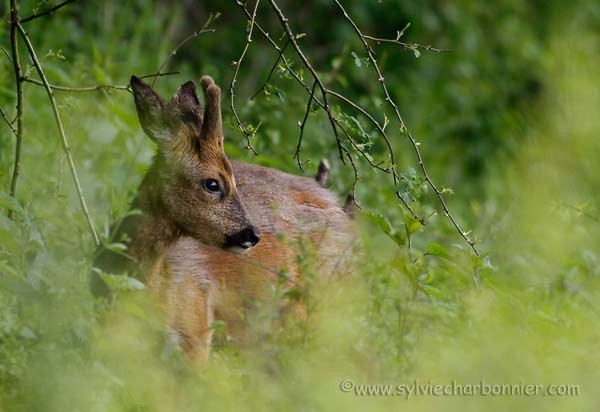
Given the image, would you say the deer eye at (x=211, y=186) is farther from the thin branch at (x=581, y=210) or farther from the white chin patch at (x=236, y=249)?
the thin branch at (x=581, y=210)

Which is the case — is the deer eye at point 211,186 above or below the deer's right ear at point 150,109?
below

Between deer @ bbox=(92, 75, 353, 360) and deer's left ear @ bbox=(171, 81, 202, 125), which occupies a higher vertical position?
deer's left ear @ bbox=(171, 81, 202, 125)

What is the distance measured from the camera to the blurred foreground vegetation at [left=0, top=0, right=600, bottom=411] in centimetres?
390

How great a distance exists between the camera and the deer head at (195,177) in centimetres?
532

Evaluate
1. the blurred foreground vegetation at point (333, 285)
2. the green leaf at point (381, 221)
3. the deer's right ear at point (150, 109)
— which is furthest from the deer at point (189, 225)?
the green leaf at point (381, 221)

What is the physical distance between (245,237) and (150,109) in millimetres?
672

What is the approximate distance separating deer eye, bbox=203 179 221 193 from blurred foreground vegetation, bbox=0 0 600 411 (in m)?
0.36

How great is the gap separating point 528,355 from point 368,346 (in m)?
0.89

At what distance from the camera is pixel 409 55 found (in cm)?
1080

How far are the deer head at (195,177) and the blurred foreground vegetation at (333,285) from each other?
0.80ft

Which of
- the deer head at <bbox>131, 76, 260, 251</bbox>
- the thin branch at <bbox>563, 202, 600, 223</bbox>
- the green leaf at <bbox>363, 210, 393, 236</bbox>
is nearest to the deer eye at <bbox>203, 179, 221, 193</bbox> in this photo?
the deer head at <bbox>131, 76, 260, 251</bbox>

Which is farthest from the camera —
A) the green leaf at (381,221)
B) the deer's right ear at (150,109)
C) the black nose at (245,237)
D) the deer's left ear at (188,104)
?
the deer's left ear at (188,104)

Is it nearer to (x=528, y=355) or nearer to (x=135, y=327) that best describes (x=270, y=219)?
(x=135, y=327)

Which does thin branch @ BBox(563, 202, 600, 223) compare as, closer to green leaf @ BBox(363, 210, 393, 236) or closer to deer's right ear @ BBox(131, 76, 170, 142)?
green leaf @ BBox(363, 210, 393, 236)
